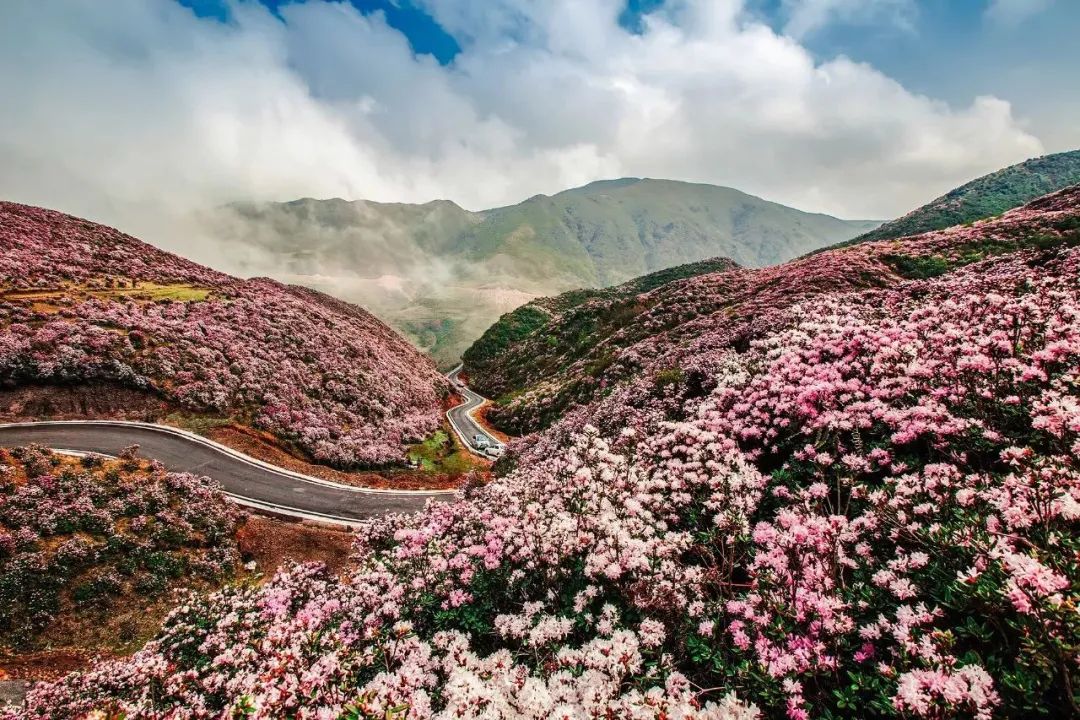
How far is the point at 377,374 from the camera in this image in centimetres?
5328

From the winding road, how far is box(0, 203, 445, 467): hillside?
3.50 m

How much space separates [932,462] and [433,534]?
11553mm

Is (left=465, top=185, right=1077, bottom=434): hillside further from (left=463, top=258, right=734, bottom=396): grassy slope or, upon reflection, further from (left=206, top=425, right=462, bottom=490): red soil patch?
(left=206, top=425, right=462, bottom=490): red soil patch

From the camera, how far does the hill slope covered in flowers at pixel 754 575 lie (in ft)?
17.4

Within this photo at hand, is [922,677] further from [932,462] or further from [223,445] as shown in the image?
[223,445]

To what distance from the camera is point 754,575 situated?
7.86m

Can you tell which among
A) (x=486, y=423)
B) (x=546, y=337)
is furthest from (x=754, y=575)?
(x=546, y=337)

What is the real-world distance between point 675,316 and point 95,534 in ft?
164

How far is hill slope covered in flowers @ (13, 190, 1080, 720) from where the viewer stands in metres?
5.31

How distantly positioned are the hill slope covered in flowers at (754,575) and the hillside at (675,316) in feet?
32.3

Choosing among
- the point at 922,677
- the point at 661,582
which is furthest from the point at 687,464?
the point at 922,677

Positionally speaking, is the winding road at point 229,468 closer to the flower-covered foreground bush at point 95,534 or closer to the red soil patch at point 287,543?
the red soil patch at point 287,543

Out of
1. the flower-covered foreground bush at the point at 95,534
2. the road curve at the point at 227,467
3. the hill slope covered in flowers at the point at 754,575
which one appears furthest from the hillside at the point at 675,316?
the flower-covered foreground bush at the point at 95,534

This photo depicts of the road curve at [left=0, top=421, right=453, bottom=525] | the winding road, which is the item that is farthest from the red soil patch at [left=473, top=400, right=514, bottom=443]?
the road curve at [left=0, top=421, right=453, bottom=525]
